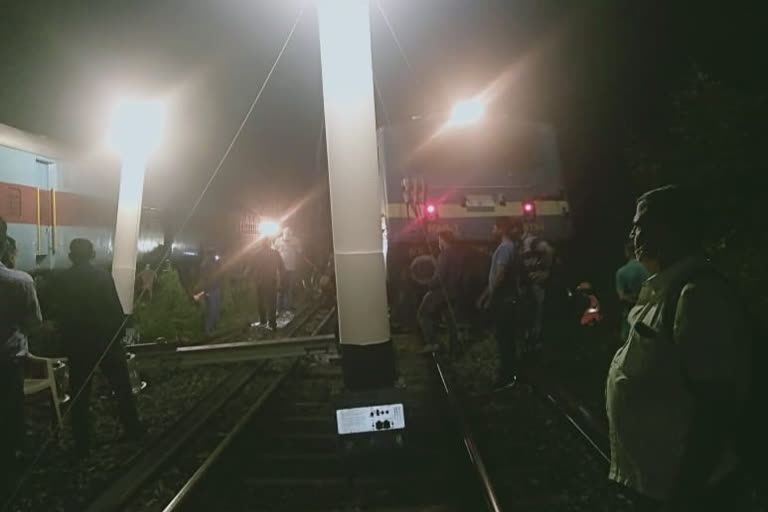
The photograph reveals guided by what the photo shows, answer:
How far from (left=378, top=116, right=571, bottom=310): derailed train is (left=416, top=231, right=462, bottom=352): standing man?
1308 millimetres

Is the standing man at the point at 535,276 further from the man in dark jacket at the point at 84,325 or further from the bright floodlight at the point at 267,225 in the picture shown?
the bright floodlight at the point at 267,225

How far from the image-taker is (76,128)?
1248 cm

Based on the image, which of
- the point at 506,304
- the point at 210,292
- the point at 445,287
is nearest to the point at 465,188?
the point at 445,287

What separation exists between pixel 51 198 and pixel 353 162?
28.1 ft

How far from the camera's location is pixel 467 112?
440 inches

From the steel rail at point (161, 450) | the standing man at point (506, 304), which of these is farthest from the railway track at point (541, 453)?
the steel rail at point (161, 450)

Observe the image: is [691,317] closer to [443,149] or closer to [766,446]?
[766,446]

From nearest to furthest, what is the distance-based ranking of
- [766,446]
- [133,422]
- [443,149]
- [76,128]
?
1. [766,446]
2. [133,422]
3. [443,149]
4. [76,128]

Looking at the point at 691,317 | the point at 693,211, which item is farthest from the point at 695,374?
the point at 693,211

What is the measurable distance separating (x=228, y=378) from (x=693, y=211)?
7298 millimetres

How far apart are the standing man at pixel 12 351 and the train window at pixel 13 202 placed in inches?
242

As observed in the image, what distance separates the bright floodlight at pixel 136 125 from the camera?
28.0 feet

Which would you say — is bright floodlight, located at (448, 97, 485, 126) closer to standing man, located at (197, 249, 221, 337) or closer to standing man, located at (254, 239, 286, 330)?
standing man, located at (254, 239, 286, 330)

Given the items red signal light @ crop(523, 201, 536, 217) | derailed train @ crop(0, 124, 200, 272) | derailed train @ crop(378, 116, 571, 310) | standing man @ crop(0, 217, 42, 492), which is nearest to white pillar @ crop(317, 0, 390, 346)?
standing man @ crop(0, 217, 42, 492)
